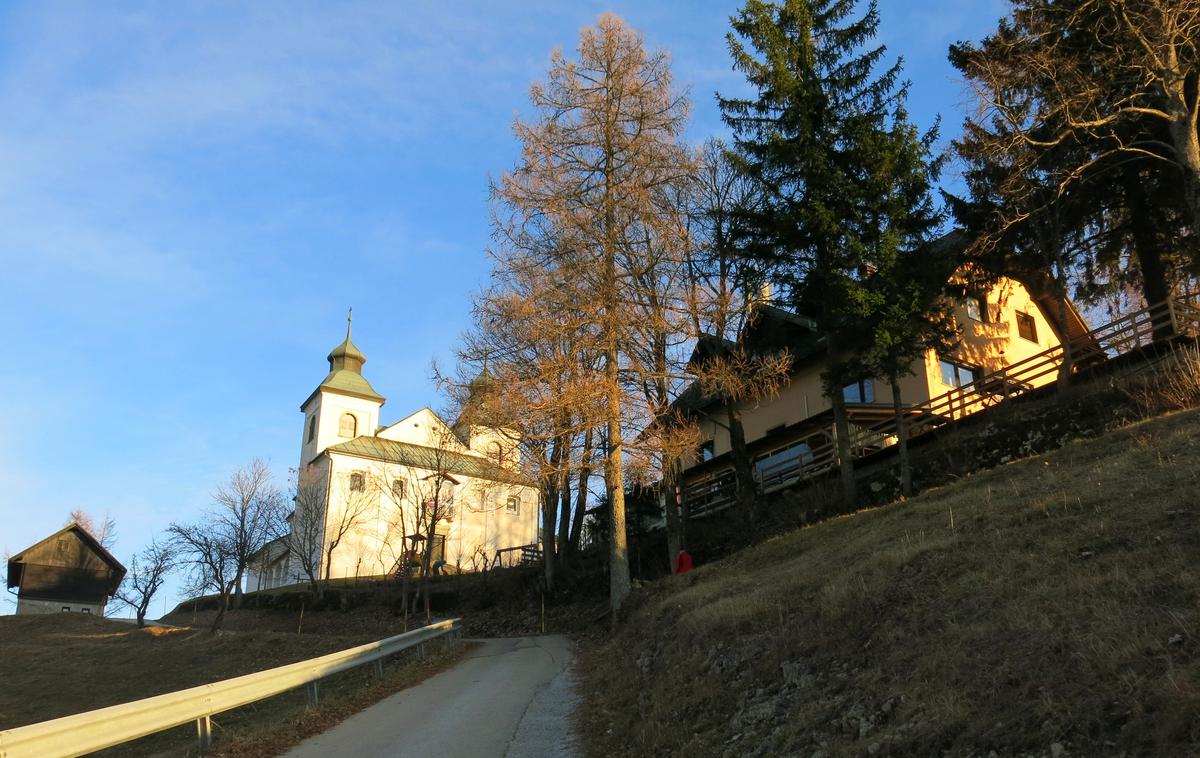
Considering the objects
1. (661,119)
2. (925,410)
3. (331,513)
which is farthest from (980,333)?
(331,513)

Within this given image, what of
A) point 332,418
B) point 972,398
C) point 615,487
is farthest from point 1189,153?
point 332,418

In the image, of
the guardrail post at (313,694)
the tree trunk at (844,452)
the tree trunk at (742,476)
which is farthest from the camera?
the tree trunk at (742,476)

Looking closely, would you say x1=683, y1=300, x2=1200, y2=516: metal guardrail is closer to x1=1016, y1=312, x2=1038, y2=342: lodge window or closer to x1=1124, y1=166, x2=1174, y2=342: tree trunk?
x1=1124, y1=166, x2=1174, y2=342: tree trunk

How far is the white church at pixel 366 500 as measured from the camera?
46.9 m

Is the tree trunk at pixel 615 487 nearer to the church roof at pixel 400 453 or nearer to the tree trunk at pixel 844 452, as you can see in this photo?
the tree trunk at pixel 844 452

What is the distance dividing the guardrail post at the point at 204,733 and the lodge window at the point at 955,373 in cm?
2609

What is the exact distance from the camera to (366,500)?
5262cm

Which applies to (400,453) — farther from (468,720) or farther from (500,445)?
(468,720)

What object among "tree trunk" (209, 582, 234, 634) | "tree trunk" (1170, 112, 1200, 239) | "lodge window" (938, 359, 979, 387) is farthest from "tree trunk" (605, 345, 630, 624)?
"tree trunk" (209, 582, 234, 634)

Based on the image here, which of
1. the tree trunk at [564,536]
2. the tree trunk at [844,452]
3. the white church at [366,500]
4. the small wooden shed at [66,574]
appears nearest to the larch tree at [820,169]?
the tree trunk at [844,452]

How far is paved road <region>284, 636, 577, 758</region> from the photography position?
854cm

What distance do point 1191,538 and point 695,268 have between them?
59.7 ft

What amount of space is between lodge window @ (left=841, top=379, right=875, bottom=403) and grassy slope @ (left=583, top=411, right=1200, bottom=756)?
621 inches

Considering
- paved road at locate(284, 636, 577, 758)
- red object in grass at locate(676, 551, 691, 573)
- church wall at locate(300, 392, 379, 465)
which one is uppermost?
church wall at locate(300, 392, 379, 465)
